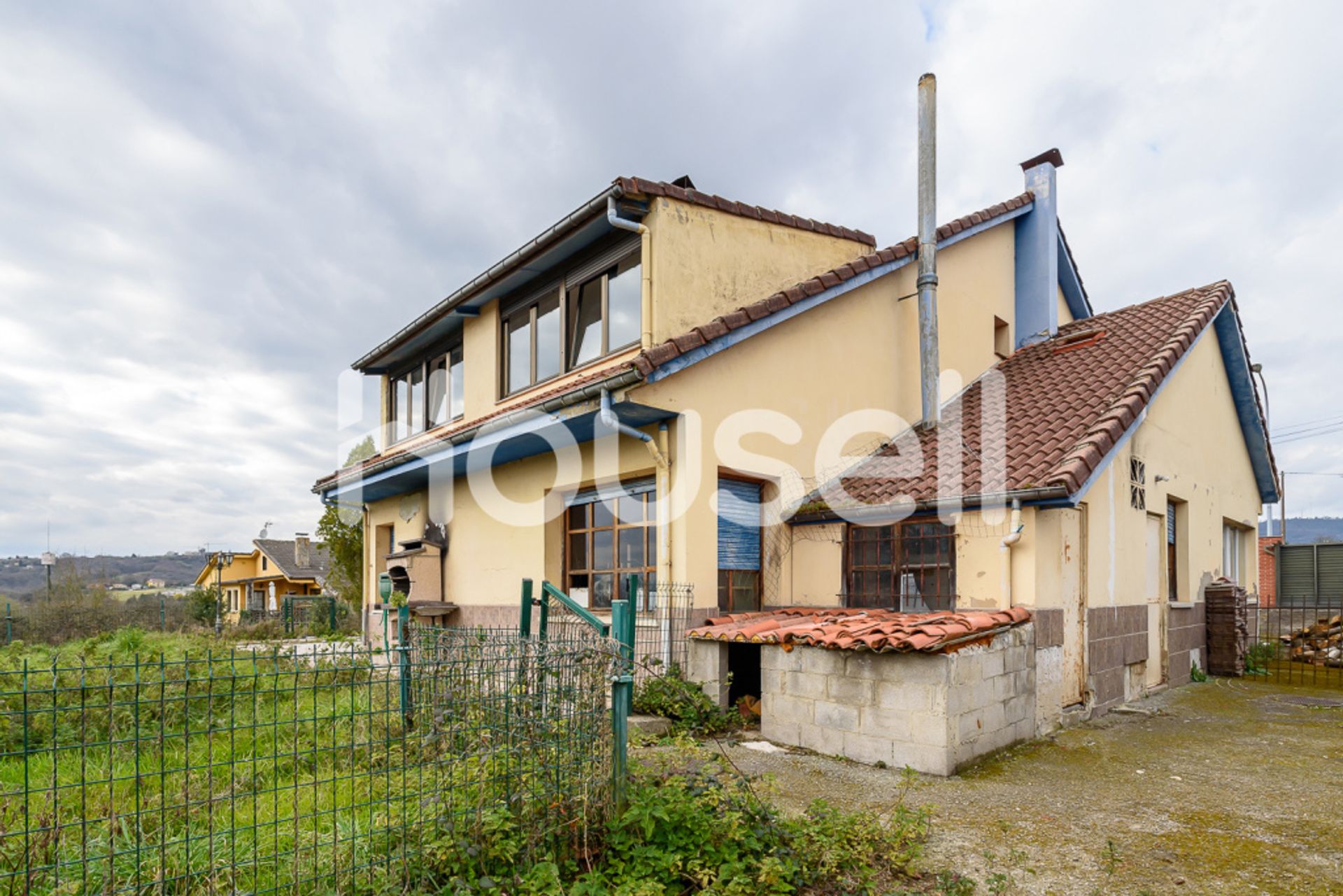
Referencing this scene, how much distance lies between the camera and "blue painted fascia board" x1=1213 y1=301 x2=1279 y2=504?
1261 centimetres

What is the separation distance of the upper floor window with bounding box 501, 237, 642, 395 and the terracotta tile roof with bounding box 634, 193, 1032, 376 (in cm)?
106

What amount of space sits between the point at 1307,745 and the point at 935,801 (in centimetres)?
438

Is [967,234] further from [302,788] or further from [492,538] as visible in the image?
[302,788]

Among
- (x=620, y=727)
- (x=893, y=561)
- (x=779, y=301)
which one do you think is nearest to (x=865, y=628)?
(x=893, y=561)

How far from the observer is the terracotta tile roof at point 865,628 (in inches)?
253

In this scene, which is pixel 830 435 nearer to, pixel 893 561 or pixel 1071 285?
pixel 893 561

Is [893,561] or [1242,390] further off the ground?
[1242,390]

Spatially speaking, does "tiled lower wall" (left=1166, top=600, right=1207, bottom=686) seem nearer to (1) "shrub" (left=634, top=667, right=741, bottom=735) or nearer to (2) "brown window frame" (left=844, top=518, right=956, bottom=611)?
(2) "brown window frame" (left=844, top=518, right=956, bottom=611)

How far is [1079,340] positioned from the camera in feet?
40.4

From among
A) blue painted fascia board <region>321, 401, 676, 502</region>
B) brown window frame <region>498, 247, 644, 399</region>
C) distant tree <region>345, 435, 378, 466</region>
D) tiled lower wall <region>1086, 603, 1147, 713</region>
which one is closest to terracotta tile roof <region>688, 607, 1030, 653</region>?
tiled lower wall <region>1086, 603, 1147, 713</region>

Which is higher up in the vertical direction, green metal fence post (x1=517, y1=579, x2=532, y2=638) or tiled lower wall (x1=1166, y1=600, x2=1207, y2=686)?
green metal fence post (x1=517, y1=579, x2=532, y2=638)

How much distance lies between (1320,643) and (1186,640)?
4590 millimetres

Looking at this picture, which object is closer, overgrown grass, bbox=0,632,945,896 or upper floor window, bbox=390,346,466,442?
overgrown grass, bbox=0,632,945,896

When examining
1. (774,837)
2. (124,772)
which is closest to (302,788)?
(124,772)
